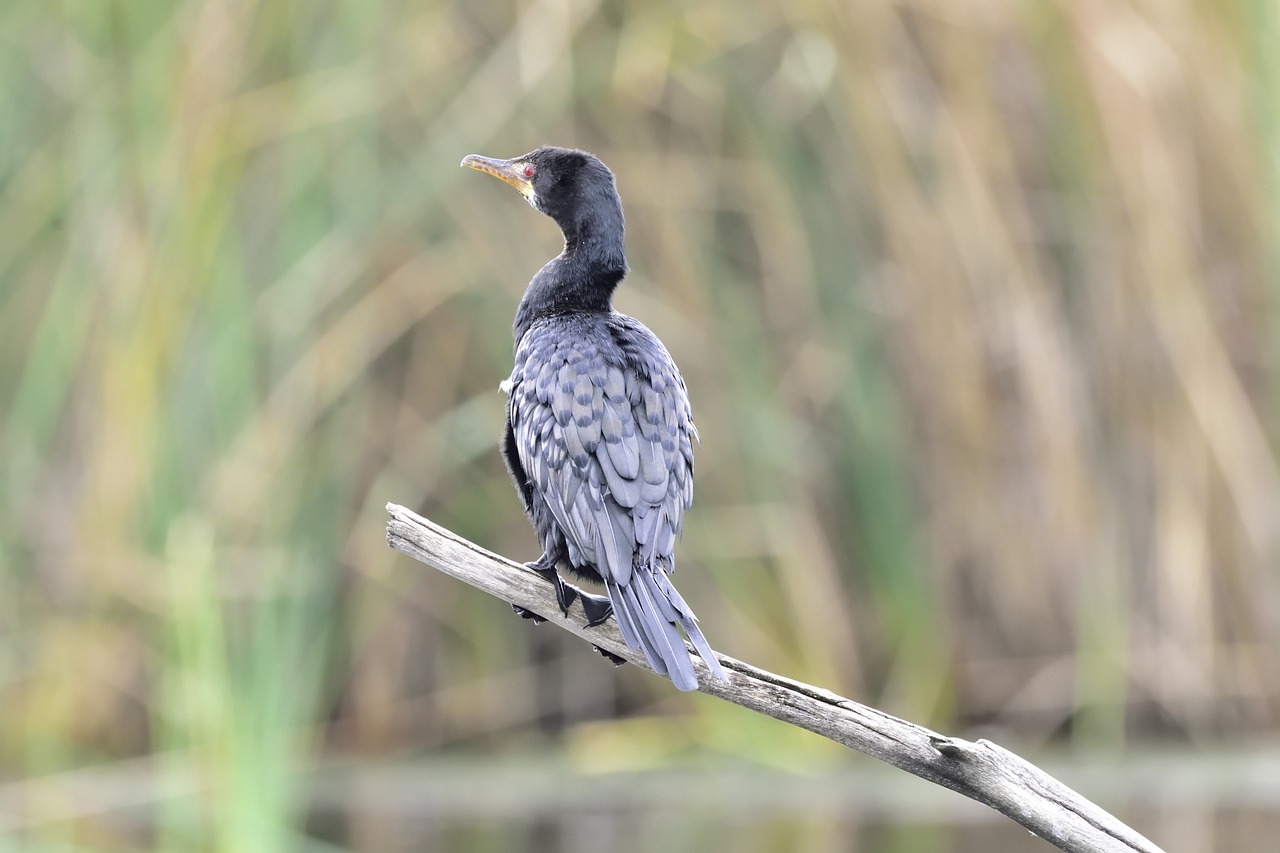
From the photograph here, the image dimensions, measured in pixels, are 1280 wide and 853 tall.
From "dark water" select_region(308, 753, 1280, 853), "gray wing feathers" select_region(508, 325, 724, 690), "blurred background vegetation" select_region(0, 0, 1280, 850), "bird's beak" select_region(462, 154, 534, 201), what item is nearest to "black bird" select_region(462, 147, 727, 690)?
"gray wing feathers" select_region(508, 325, 724, 690)

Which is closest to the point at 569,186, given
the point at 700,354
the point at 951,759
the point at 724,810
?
the point at 951,759

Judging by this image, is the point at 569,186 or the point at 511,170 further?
the point at 511,170

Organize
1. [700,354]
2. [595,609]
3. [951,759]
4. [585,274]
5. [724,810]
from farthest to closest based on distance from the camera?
[700,354] → [724,810] → [585,274] → [595,609] → [951,759]

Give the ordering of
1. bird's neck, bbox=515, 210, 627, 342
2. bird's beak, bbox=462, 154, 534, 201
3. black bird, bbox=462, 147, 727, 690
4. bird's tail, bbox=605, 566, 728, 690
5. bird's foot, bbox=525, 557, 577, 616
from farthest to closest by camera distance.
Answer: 1. bird's beak, bbox=462, 154, 534, 201
2. bird's neck, bbox=515, 210, 627, 342
3. bird's foot, bbox=525, 557, 577, 616
4. black bird, bbox=462, 147, 727, 690
5. bird's tail, bbox=605, 566, 728, 690

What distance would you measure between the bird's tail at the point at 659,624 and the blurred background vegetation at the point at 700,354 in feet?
8.85

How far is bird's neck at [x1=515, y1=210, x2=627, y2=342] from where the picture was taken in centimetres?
277

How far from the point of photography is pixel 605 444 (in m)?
2.45

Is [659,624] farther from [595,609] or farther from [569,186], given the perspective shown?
[569,186]

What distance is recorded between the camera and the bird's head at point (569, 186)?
2789 mm

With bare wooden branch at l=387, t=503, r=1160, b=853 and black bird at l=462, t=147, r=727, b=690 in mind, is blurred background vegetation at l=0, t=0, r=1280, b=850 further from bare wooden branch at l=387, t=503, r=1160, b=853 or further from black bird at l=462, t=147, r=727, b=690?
bare wooden branch at l=387, t=503, r=1160, b=853

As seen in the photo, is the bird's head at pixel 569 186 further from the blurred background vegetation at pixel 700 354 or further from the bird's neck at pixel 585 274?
the blurred background vegetation at pixel 700 354

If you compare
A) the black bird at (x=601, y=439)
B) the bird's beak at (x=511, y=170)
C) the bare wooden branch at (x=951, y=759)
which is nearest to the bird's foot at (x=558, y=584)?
the black bird at (x=601, y=439)

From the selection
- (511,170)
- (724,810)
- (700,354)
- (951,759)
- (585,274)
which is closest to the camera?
(951,759)

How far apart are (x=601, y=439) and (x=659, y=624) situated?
423mm
